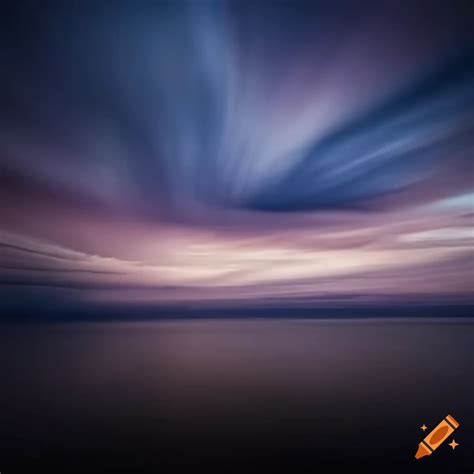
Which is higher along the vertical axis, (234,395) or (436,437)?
(234,395)

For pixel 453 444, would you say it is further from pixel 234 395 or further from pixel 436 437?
pixel 234 395

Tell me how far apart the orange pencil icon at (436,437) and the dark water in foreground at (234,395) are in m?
0.03

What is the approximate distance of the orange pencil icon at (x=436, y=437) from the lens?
53.9 inches

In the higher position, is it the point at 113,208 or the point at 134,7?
the point at 134,7

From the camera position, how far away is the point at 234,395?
1.39 m

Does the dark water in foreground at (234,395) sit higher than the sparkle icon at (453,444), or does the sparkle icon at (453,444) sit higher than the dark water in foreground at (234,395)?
the dark water in foreground at (234,395)

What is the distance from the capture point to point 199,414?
1.38m

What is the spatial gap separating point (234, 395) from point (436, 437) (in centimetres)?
82

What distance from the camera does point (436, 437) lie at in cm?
137

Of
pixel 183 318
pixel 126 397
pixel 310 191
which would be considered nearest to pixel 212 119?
pixel 310 191

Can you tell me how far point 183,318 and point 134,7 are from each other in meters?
1.24

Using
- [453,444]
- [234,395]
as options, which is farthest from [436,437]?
[234,395]

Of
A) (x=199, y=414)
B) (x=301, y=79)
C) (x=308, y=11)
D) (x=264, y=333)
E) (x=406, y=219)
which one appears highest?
(x=308, y=11)

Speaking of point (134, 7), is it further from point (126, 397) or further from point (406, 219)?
point (126, 397)
